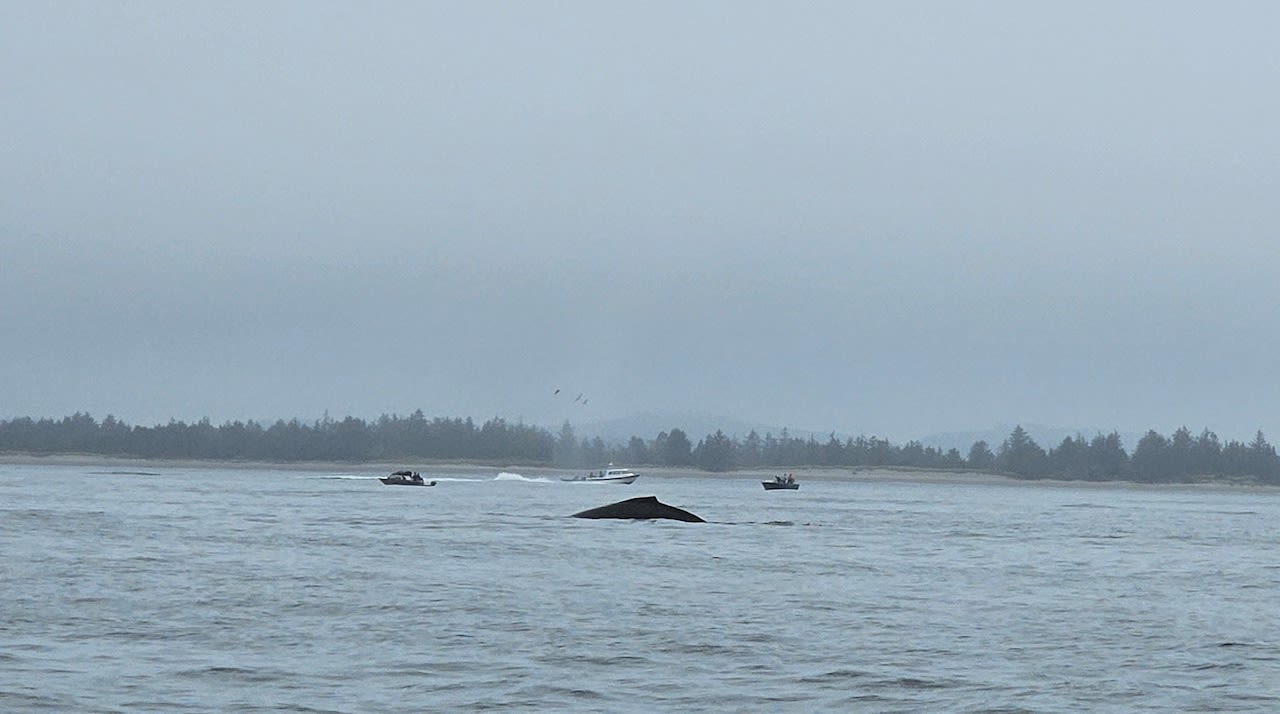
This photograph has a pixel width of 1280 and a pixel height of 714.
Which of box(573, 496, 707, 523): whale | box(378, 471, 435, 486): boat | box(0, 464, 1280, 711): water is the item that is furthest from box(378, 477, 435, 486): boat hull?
box(0, 464, 1280, 711): water

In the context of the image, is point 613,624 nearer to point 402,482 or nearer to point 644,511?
point 644,511

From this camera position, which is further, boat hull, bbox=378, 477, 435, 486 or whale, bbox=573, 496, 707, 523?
boat hull, bbox=378, 477, 435, 486

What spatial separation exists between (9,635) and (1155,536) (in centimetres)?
6904

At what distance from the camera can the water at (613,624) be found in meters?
24.0

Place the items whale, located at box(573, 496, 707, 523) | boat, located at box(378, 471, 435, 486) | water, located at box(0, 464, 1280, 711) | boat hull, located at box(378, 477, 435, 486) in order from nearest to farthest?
1. water, located at box(0, 464, 1280, 711)
2. whale, located at box(573, 496, 707, 523)
3. boat hull, located at box(378, 477, 435, 486)
4. boat, located at box(378, 471, 435, 486)

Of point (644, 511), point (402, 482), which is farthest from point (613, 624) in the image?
point (402, 482)

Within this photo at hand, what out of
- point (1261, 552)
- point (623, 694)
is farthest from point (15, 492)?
point (623, 694)

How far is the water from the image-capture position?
78.7 ft

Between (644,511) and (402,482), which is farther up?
(402,482)

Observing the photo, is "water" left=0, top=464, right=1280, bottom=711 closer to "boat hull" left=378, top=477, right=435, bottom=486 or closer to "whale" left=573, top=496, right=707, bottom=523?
"whale" left=573, top=496, right=707, bottom=523

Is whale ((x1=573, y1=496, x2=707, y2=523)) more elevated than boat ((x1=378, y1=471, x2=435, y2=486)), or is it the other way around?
boat ((x1=378, y1=471, x2=435, y2=486))

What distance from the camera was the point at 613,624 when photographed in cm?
3319

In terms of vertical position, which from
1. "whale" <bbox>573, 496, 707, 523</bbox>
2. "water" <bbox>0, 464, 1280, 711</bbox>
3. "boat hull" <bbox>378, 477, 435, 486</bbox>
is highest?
"boat hull" <bbox>378, 477, 435, 486</bbox>

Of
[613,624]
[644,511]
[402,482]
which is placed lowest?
[613,624]
